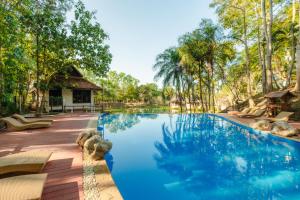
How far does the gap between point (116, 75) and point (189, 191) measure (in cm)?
4261

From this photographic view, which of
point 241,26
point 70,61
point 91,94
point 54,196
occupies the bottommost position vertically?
point 54,196

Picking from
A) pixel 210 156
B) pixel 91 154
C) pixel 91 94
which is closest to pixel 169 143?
pixel 210 156

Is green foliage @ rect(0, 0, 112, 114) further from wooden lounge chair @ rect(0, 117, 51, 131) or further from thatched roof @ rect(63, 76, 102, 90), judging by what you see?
wooden lounge chair @ rect(0, 117, 51, 131)

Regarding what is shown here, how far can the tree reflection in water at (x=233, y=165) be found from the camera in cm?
409

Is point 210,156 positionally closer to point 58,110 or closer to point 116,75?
point 58,110

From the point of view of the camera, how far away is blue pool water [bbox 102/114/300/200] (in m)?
4.02

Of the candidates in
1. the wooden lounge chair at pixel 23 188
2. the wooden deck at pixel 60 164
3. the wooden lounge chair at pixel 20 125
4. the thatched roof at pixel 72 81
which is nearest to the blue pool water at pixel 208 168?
the wooden deck at pixel 60 164

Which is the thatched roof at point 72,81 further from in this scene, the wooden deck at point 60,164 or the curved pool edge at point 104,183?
the curved pool edge at point 104,183

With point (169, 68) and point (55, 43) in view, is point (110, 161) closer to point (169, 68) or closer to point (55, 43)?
point (55, 43)

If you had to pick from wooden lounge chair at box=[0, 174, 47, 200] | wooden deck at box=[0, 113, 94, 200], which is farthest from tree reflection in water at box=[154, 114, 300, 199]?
wooden lounge chair at box=[0, 174, 47, 200]

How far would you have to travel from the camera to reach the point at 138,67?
1977 inches

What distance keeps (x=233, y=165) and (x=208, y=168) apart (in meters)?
0.83

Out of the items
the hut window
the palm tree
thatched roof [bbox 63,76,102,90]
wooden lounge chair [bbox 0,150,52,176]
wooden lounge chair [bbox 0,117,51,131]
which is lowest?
wooden lounge chair [bbox 0,150,52,176]

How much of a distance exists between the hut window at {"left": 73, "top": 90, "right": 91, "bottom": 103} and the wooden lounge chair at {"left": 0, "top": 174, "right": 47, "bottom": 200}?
2125 cm
